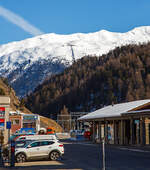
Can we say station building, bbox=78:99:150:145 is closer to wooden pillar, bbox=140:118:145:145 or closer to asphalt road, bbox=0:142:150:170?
wooden pillar, bbox=140:118:145:145

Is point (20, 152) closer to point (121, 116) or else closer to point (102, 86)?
point (121, 116)

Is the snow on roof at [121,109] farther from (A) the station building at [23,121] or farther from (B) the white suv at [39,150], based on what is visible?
(A) the station building at [23,121]

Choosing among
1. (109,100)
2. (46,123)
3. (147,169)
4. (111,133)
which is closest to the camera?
(147,169)

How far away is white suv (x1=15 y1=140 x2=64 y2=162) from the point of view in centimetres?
2384

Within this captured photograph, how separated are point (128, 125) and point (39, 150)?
66.8ft

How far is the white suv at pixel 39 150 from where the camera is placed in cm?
2384

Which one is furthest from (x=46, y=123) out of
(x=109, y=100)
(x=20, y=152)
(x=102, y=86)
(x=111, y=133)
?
(x=20, y=152)

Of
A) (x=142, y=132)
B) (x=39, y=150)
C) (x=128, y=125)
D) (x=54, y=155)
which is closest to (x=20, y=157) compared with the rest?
(x=39, y=150)

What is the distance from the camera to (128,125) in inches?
1674

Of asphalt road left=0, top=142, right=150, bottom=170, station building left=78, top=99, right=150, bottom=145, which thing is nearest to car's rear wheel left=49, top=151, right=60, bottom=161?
asphalt road left=0, top=142, right=150, bottom=170

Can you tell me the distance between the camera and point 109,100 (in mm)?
177750

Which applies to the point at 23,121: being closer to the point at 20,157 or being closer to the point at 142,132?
the point at 142,132

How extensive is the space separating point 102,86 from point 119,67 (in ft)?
49.0

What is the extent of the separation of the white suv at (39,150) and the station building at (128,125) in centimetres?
1296
